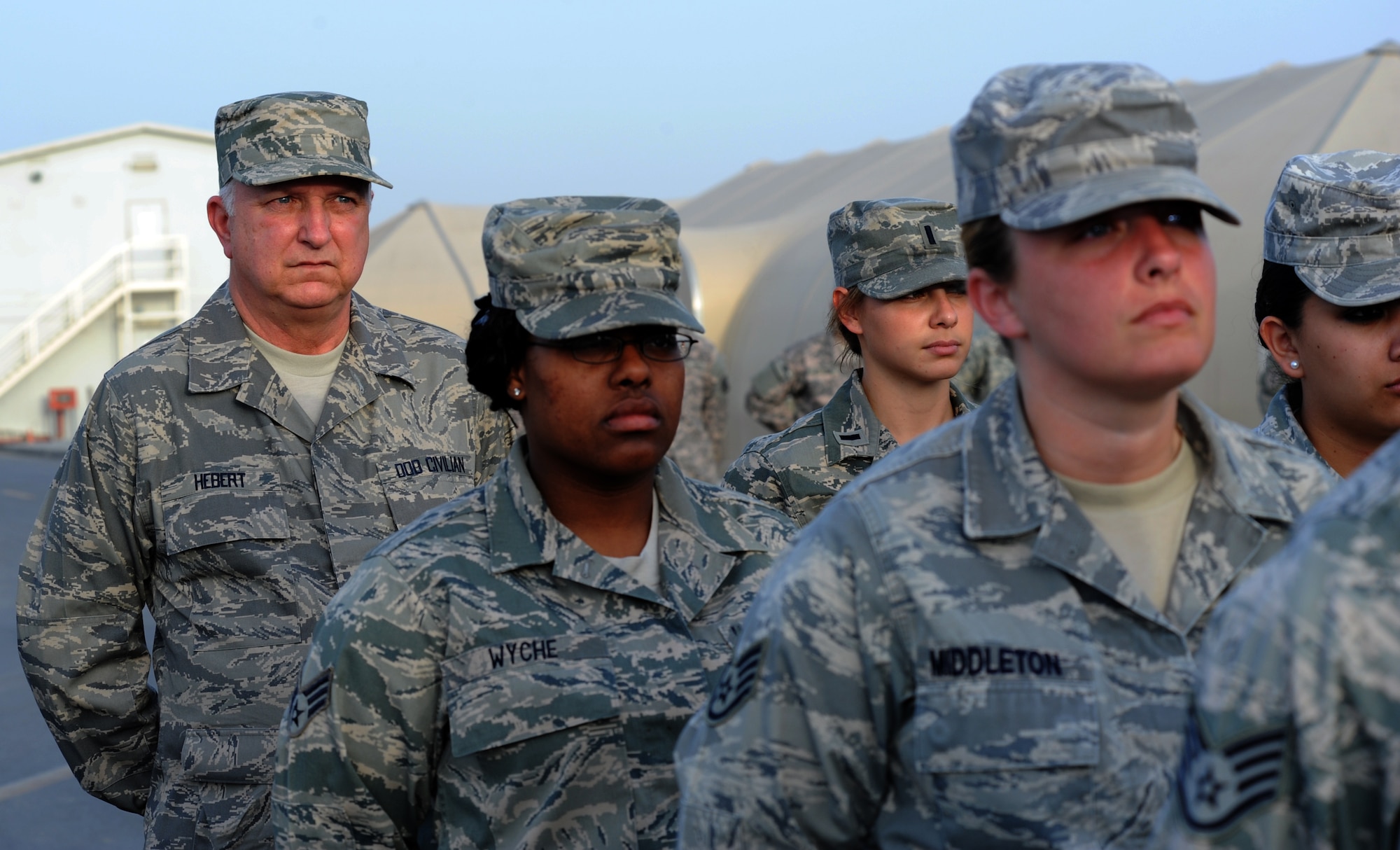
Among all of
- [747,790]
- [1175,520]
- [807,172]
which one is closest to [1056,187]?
[1175,520]

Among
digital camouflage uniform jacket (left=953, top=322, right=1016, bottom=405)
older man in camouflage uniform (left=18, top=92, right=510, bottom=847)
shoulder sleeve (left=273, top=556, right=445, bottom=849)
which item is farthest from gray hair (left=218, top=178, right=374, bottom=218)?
digital camouflage uniform jacket (left=953, top=322, right=1016, bottom=405)

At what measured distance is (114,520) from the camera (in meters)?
3.46

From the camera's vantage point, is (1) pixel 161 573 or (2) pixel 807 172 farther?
(2) pixel 807 172

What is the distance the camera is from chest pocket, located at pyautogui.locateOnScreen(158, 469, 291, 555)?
3.37 meters

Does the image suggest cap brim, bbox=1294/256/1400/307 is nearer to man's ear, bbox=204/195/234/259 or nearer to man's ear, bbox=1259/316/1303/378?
man's ear, bbox=1259/316/1303/378

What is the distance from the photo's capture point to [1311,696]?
117 centimetres

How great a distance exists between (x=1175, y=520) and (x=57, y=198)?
3645 centimetres

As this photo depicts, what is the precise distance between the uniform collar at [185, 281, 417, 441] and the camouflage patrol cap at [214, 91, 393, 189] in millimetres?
349

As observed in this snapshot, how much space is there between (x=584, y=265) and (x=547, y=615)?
56 cm

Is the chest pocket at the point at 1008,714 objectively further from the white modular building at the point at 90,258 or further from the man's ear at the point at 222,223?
the white modular building at the point at 90,258

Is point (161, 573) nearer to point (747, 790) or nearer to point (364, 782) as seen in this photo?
point (364, 782)

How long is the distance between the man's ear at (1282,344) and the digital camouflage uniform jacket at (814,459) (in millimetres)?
1062

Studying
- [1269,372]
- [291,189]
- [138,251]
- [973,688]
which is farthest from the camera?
[138,251]

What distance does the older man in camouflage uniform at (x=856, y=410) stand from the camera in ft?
12.8
